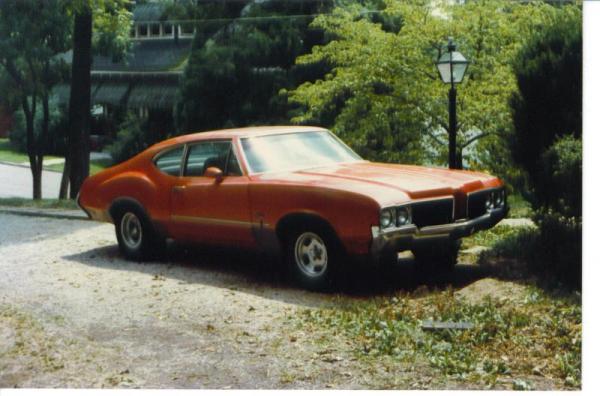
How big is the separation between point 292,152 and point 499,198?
6.34 ft

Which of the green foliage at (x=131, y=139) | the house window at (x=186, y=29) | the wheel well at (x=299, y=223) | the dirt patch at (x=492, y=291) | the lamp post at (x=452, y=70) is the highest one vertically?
the house window at (x=186, y=29)

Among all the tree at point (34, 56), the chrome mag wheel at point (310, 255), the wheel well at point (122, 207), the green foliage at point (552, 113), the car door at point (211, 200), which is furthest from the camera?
the tree at point (34, 56)

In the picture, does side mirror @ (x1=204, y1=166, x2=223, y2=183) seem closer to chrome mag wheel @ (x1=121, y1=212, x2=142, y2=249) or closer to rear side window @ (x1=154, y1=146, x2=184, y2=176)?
rear side window @ (x1=154, y1=146, x2=184, y2=176)

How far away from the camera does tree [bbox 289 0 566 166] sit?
1155cm

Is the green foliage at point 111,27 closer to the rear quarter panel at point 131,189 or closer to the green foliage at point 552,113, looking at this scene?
the rear quarter panel at point 131,189

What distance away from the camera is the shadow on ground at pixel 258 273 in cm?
722

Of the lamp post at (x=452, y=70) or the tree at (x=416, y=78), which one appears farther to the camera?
the tree at (x=416, y=78)

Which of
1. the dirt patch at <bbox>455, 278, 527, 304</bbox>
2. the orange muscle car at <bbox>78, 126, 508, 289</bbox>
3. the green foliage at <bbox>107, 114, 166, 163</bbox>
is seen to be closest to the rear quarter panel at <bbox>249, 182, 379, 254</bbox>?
the orange muscle car at <bbox>78, 126, 508, 289</bbox>

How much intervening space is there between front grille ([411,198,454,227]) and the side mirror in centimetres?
193

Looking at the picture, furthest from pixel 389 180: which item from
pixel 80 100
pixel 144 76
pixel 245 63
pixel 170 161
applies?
pixel 245 63

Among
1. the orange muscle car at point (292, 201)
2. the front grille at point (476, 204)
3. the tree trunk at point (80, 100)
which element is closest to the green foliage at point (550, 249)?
the orange muscle car at point (292, 201)

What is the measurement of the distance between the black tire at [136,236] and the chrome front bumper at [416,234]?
9.03 feet

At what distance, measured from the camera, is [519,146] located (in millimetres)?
7676
